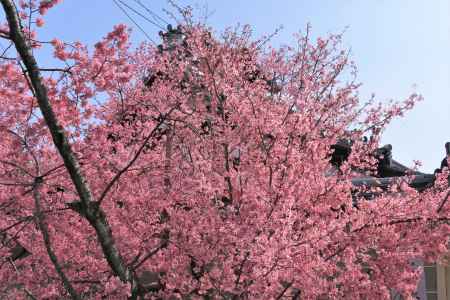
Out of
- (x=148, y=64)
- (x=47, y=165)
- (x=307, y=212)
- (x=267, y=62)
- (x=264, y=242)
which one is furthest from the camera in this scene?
(x=148, y=64)

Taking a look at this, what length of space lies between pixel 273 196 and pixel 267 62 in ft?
14.3

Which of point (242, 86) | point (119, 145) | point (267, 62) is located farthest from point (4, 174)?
point (267, 62)

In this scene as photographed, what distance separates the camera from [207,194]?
691 cm

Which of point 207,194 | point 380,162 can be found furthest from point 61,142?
point 380,162

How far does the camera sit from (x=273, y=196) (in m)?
6.70

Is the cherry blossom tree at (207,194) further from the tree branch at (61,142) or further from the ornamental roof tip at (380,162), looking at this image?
the ornamental roof tip at (380,162)

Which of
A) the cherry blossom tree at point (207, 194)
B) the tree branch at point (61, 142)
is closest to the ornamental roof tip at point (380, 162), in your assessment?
the cherry blossom tree at point (207, 194)

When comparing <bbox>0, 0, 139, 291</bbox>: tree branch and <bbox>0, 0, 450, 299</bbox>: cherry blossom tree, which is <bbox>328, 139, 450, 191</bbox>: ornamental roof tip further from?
<bbox>0, 0, 139, 291</bbox>: tree branch

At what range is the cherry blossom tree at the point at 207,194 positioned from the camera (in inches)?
228

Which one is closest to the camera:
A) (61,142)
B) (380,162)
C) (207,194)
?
(61,142)

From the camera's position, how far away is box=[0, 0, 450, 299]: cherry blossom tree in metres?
5.79

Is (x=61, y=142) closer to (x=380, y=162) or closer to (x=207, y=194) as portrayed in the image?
(x=207, y=194)

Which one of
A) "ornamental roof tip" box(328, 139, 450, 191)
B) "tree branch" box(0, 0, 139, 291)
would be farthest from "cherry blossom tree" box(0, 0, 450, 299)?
"ornamental roof tip" box(328, 139, 450, 191)

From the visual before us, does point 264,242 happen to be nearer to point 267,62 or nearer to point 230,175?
point 230,175
